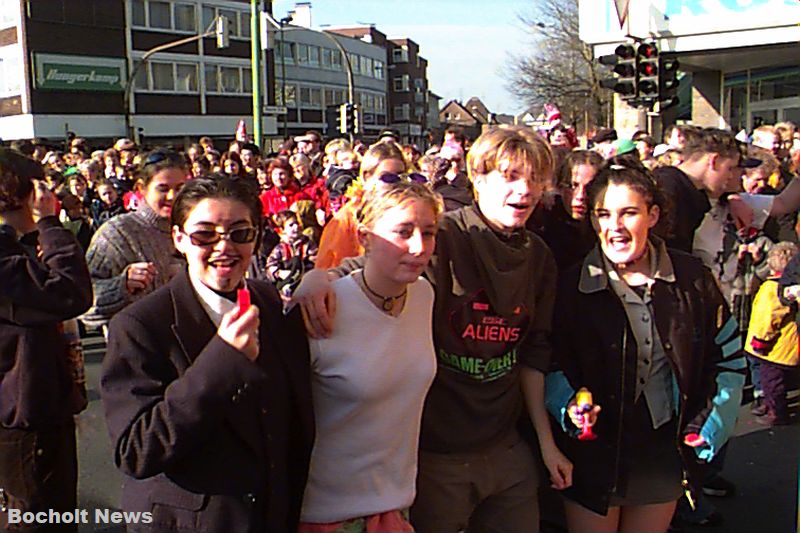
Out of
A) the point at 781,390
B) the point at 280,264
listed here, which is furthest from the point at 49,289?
the point at 781,390

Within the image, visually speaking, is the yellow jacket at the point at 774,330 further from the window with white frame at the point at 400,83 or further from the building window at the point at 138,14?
the window with white frame at the point at 400,83

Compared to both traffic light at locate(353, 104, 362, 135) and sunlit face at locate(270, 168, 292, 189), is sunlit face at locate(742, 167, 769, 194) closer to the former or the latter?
sunlit face at locate(270, 168, 292, 189)

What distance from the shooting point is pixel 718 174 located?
4.55 metres

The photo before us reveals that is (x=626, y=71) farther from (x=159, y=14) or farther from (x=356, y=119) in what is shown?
(x=159, y=14)

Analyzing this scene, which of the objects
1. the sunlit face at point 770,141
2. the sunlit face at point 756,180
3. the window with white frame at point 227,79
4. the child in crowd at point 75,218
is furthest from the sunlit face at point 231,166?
the window with white frame at point 227,79

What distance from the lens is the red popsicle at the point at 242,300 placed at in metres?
2.18

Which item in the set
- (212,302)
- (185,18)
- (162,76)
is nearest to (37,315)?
(212,302)

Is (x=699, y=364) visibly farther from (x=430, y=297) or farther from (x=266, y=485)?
(x=266, y=485)

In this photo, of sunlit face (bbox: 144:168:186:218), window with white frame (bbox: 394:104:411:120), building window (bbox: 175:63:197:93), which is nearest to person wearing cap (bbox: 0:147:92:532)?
sunlit face (bbox: 144:168:186:218)

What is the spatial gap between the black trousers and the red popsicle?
148 centimetres

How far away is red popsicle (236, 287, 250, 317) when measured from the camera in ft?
7.14

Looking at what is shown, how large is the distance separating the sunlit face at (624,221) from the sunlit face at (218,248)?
134cm

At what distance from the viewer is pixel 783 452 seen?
555cm

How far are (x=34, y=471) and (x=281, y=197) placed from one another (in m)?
5.67
